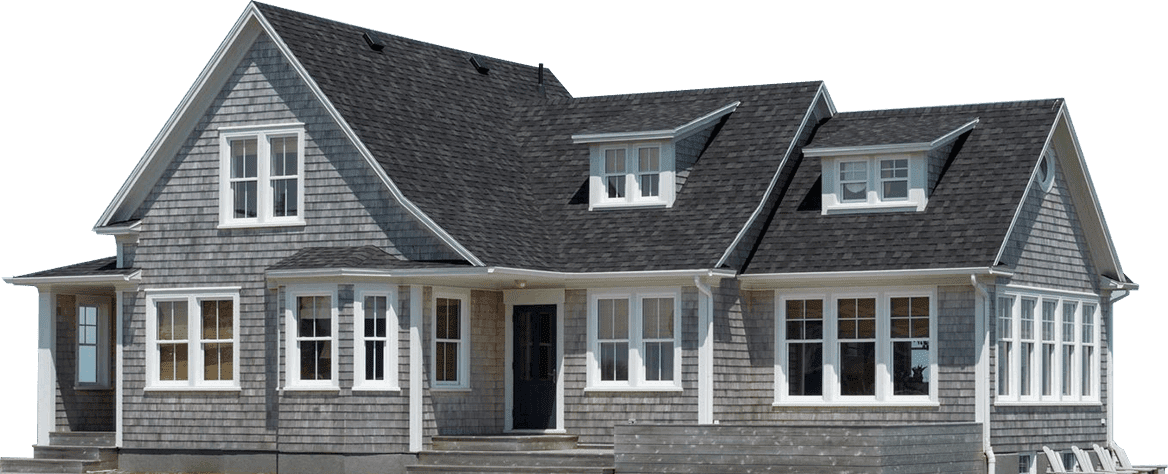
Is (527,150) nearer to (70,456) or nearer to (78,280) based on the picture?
(78,280)

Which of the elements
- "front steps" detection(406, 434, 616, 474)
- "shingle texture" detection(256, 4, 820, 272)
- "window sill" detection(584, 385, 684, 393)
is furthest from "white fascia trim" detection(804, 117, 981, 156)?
"front steps" detection(406, 434, 616, 474)

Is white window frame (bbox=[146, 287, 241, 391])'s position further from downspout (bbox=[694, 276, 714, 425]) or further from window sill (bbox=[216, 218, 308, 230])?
downspout (bbox=[694, 276, 714, 425])

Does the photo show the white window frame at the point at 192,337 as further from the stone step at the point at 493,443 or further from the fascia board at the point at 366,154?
the stone step at the point at 493,443

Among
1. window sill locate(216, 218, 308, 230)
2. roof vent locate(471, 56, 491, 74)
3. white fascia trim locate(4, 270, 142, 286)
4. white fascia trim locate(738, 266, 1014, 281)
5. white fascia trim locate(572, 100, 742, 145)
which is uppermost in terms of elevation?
roof vent locate(471, 56, 491, 74)

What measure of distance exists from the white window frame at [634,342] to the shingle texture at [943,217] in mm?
1628

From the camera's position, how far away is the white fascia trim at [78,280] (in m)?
33.0

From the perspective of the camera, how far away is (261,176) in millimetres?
32562

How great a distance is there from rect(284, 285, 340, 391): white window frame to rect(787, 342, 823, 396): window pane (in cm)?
707

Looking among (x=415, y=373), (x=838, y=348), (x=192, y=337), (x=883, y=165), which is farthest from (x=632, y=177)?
(x=192, y=337)

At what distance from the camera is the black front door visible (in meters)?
33.2

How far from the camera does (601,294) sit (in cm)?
3259

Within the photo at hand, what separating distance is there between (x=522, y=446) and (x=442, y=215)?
3.72m

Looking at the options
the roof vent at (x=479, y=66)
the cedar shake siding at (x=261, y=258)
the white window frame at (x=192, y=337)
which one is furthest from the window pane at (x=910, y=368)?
the white window frame at (x=192, y=337)

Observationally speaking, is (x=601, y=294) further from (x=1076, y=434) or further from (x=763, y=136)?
(x=1076, y=434)
